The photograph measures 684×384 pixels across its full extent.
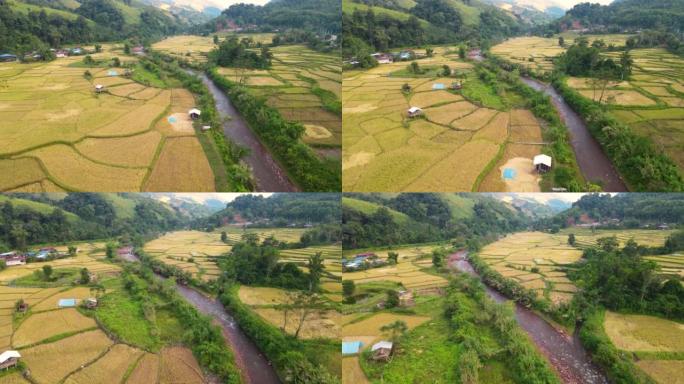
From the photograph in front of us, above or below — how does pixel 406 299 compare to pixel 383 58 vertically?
below

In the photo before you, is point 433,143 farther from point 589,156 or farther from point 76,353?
point 76,353

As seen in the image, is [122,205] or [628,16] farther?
[628,16]

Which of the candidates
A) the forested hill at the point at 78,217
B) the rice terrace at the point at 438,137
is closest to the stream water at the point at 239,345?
the rice terrace at the point at 438,137

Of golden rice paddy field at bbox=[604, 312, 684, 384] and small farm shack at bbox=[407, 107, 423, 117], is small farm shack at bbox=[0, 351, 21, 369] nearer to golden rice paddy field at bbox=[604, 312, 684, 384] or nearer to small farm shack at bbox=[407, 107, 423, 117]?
small farm shack at bbox=[407, 107, 423, 117]

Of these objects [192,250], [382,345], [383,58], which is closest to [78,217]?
[192,250]

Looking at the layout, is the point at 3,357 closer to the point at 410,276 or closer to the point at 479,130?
the point at 410,276

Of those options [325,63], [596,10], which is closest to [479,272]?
[325,63]
